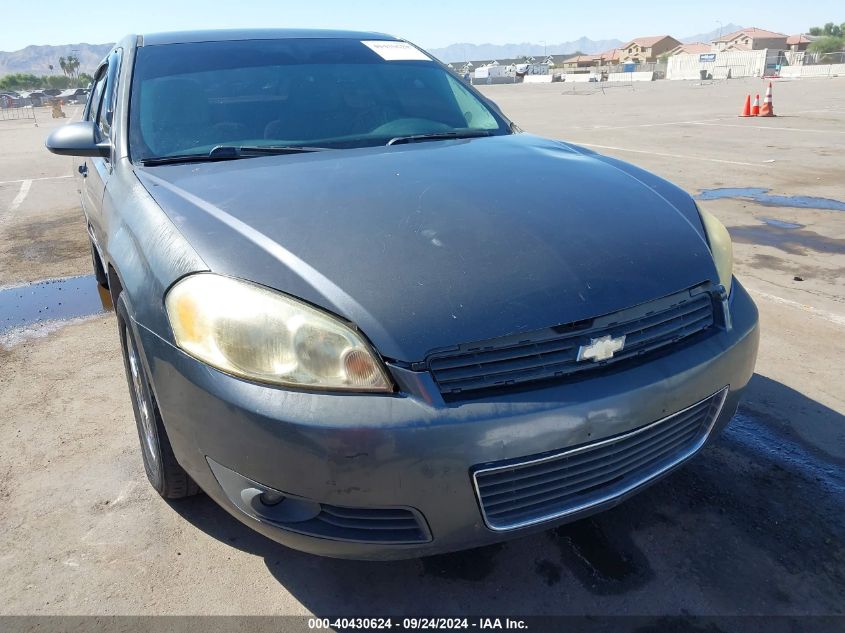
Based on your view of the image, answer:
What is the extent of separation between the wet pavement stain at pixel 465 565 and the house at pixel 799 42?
116959 millimetres

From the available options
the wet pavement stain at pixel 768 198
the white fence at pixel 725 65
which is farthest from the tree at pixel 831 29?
the wet pavement stain at pixel 768 198

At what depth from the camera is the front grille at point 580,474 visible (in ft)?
5.45

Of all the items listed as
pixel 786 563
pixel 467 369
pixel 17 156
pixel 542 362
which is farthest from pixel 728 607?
pixel 17 156

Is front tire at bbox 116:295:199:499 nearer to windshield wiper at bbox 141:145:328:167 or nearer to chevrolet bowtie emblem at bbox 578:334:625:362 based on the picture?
windshield wiper at bbox 141:145:328:167

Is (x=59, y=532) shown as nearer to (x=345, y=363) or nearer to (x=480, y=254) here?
(x=345, y=363)

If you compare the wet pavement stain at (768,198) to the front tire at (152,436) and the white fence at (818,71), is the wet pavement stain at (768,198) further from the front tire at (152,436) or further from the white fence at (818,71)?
the white fence at (818,71)

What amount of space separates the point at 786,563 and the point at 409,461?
4.40 feet

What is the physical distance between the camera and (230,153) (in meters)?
2.60

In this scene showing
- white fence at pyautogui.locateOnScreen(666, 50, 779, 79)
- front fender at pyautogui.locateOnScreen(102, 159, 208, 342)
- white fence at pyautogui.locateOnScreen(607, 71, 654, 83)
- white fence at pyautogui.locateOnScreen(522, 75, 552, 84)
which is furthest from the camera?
white fence at pyautogui.locateOnScreen(522, 75, 552, 84)

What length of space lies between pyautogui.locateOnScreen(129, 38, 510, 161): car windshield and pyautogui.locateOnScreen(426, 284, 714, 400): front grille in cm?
144

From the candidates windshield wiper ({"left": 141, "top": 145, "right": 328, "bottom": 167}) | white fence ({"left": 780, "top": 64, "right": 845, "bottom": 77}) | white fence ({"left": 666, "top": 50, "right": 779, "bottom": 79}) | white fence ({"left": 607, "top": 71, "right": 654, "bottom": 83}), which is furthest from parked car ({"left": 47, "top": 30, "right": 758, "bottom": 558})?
white fence ({"left": 607, "top": 71, "right": 654, "bottom": 83})

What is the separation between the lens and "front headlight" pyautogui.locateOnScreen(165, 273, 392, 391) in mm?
1626

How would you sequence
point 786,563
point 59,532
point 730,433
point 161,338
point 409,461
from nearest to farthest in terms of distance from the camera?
1. point 409,461
2. point 161,338
3. point 786,563
4. point 59,532
5. point 730,433

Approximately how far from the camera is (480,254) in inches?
72.9
